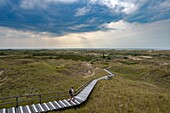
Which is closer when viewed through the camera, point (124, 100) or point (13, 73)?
point (124, 100)

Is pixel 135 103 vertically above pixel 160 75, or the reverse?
pixel 135 103

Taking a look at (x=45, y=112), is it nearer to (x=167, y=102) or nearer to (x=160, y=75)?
(x=167, y=102)

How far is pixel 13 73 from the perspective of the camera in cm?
4028

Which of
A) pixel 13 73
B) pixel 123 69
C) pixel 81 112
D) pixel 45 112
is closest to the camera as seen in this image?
pixel 45 112

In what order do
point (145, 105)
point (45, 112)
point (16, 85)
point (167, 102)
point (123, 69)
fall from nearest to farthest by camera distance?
point (45, 112)
point (145, 105)
point (167, 102)
point (16, 85)
point (123, 69)

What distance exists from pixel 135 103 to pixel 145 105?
1.17 meters

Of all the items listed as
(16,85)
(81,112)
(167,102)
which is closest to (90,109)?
(81,112)

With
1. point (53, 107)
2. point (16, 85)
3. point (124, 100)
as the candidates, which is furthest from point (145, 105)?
point (16, 85)

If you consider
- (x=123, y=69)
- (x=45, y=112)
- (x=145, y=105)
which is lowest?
(x=123, y=69)

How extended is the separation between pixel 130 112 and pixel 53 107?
27.1 feet

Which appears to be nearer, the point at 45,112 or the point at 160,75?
the point at 45,112

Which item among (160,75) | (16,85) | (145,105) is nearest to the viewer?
(145,105)

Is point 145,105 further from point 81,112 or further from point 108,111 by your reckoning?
point 81,112

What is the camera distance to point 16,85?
30.4 metres
